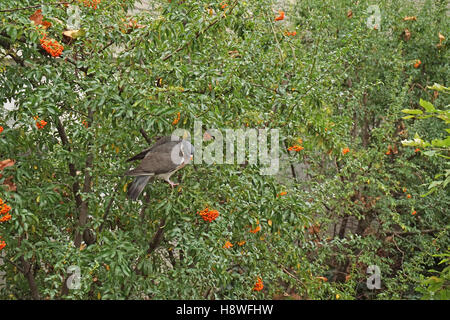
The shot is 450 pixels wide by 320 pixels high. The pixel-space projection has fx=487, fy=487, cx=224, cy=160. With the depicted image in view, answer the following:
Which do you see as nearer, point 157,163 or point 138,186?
point 157,163

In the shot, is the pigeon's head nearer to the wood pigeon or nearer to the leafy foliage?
the wood pigeon

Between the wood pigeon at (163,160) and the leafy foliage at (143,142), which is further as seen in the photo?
the leafy foliage at (143,142)

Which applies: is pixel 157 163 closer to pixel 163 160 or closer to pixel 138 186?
pixel 163 160

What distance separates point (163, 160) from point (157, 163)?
0.04 metres

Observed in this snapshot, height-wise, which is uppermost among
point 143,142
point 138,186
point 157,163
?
point 143,142

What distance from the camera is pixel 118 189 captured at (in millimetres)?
2947

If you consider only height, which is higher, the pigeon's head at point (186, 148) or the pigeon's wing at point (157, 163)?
the pigeon's head at point (186, 148)

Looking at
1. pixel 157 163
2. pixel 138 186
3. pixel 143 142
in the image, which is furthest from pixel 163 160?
pixel 143 142

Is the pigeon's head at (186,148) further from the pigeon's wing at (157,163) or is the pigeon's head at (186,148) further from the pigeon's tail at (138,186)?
the pigeon's tail at (138,186)

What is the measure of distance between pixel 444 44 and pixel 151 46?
3968 millimetres

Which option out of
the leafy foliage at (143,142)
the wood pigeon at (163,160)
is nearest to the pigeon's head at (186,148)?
the wood pigeon at (163,160)

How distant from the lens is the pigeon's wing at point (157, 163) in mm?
2287

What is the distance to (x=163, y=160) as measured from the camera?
2.30 metres
